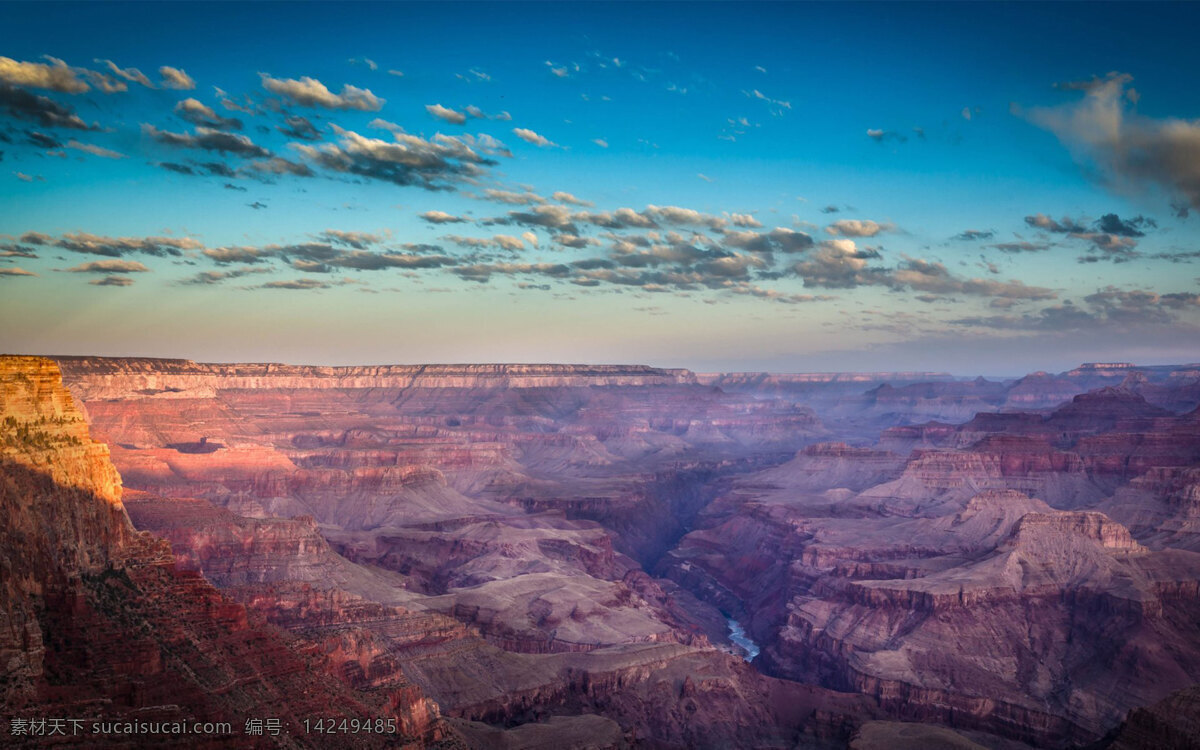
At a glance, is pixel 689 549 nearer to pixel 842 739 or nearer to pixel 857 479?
pixel 857 479

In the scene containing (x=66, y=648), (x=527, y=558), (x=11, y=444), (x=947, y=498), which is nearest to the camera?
(x=66, y=648)

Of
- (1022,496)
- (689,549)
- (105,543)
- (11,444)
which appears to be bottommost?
(689,549)

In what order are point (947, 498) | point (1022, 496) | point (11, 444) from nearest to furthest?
point (11, 444) < point (1022, 496) < point (947, 498)

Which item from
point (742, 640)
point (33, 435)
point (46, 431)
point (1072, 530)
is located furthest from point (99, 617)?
point (1072, 530)

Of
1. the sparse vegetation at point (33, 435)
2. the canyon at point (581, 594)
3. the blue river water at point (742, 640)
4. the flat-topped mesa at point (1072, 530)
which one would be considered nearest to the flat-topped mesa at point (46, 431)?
the sparse vegetation at point (33, 435)

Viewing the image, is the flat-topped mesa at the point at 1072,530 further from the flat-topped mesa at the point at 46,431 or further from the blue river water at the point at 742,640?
the flat-topped mesa at the point at 46,431

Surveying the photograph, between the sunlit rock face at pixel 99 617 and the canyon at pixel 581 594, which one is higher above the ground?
the sunlit rock face at pixel 99 617

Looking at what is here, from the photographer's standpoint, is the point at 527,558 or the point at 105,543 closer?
the point at 105,543

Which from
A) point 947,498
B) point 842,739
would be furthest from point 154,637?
point 947,498
